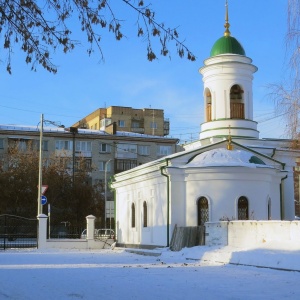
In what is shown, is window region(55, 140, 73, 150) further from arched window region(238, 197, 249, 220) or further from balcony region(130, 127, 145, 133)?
arched window region(238, 197, 249, 220)

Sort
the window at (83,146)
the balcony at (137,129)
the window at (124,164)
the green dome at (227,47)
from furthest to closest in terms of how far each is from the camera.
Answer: the balcony at (137,129) < the window at (124,164) < the window at (83,146) < the green dome at (227,47)

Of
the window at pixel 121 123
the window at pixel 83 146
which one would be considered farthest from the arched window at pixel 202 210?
the window at pixel 121 123

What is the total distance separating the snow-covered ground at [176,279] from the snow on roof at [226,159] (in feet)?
19.0

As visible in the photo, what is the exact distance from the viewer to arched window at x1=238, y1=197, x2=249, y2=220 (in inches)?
1105

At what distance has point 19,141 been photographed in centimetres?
6425

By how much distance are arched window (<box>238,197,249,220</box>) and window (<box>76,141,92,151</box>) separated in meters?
41.2

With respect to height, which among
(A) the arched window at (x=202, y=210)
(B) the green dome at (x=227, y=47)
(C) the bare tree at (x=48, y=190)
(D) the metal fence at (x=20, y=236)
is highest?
(B) the green dome at (x=227, y=47)

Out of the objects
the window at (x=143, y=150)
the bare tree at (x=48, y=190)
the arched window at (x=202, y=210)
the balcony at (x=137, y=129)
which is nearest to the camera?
the arched window at (x=202, y=210)

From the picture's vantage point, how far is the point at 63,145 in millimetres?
66938

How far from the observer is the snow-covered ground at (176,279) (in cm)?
1256

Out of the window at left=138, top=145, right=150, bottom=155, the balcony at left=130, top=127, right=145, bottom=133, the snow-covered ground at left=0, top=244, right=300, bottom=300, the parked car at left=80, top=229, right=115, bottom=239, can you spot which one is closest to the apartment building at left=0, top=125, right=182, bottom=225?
the window at left=138, top=145, right=150, bottom=155

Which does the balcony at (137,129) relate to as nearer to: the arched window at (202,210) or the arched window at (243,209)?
the arched window at (202,210)

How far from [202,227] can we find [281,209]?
698 centimetres

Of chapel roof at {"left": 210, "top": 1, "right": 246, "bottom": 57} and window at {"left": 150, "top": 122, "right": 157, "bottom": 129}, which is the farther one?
window at {"left": 150, "top": 122, "right": 157, "bottom": 129}
